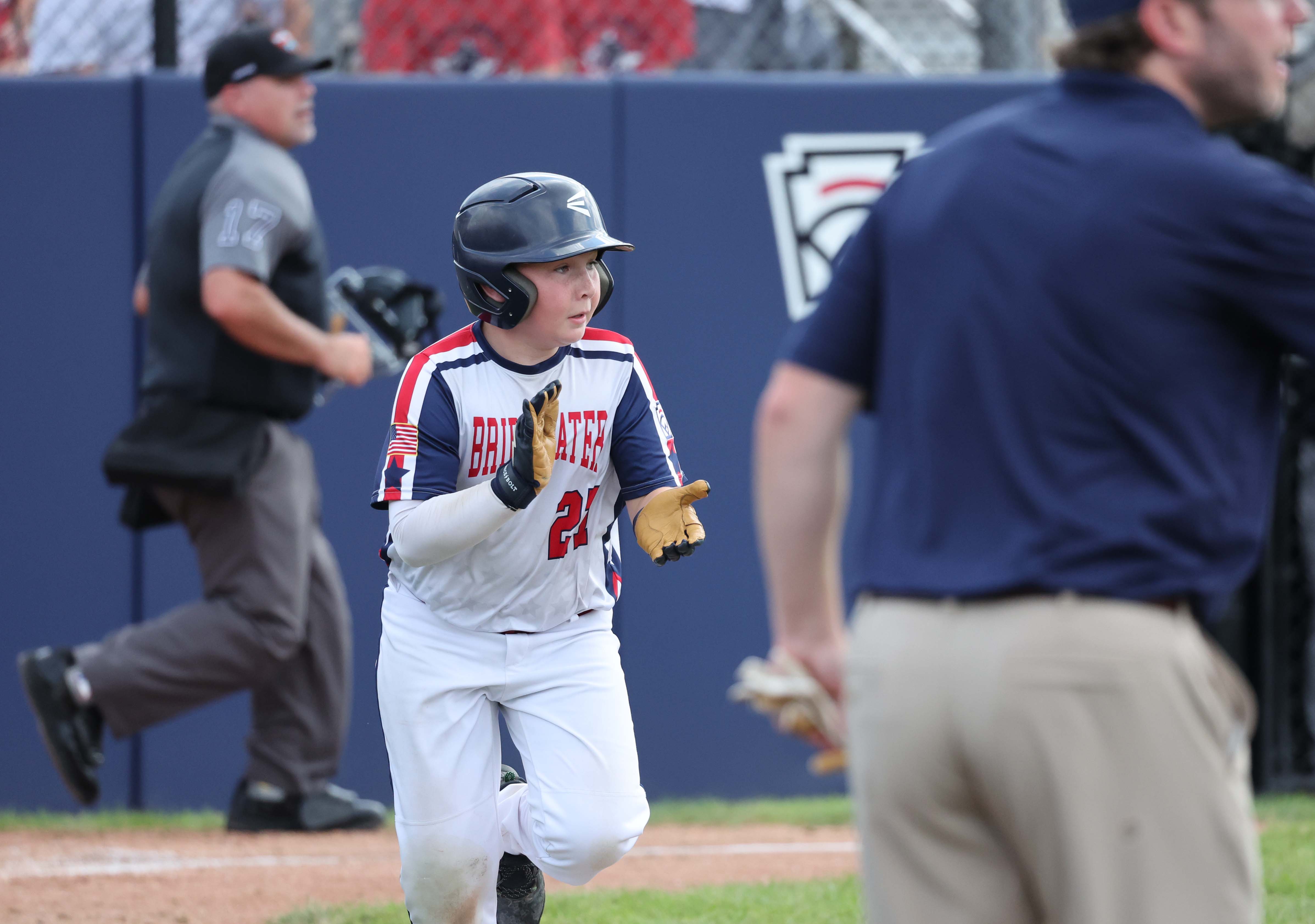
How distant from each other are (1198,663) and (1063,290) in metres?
0.44

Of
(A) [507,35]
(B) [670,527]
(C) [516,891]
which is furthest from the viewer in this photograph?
(A) [507,35]

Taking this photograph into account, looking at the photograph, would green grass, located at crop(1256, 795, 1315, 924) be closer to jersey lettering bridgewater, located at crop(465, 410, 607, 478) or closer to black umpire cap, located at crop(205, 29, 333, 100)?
jersey lettering bridgewater, located at crop(465, 410, 607, 478)

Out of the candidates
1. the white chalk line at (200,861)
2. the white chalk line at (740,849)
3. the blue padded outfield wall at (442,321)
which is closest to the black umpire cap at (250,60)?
the blue padded outfield wall at (442,321)

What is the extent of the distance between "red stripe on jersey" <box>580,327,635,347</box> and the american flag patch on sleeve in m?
0.48

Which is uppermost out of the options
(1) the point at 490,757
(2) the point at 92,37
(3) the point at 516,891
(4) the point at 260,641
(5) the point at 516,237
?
(2) the point at 92,37

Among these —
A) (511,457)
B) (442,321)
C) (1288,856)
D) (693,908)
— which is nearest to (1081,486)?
(511,457)

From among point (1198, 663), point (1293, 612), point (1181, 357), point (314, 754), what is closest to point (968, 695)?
point (1198, 663)

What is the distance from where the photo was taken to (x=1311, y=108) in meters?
6.05

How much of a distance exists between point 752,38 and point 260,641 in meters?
3.14

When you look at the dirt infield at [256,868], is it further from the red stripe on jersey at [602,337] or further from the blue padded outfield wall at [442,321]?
the red stripe on jersey at [602,337]

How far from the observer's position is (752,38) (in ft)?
21.1

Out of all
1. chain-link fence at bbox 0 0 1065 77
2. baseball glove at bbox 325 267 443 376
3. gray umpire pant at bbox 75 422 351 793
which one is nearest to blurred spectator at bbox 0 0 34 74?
chain-link fence at bbox 0 0 1065 77

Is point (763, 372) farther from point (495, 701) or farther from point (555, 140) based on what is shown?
point (495, 701)

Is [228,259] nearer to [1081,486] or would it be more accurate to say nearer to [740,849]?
[740,849]
